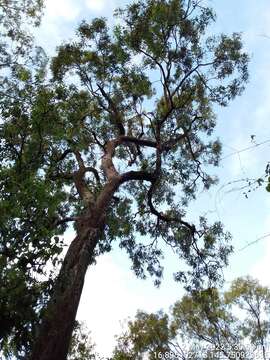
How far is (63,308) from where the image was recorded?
6.76 m

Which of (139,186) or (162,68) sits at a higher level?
(162,68)

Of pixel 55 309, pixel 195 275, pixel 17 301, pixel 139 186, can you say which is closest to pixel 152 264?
pixel 195 275

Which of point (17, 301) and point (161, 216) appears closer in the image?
point (17, 301)

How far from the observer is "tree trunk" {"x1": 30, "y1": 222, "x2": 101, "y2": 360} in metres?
6.13

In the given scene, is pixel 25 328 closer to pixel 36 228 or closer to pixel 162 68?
pixel 36 228

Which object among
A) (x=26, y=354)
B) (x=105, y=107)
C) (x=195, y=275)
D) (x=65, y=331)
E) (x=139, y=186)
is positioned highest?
(x=105, y=107)

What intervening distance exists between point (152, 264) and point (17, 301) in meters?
9.34

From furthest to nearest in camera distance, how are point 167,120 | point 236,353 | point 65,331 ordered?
1. point 236,353
2. point 167,120
3. point 65,331

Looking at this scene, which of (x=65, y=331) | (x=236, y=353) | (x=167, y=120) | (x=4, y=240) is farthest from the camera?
(x=236, y=353)

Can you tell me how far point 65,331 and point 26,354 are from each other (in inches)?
25.0

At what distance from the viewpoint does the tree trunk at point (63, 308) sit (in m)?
6.13

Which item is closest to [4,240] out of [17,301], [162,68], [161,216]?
[17,301]

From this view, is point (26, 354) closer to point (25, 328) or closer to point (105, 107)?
point (25, 328)

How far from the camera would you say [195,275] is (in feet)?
46.6
